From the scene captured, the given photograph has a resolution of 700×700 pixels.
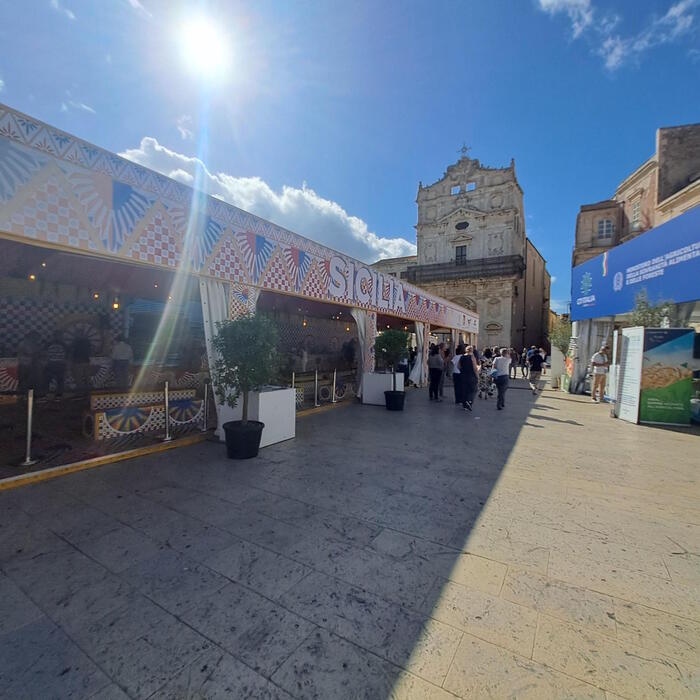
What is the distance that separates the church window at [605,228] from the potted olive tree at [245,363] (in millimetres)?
30288

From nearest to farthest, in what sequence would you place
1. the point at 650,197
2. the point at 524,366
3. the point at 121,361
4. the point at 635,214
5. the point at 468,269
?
the point at 121,361, the point at 650,197, the point at 524,366, the point at 635,214, the point at 468,269

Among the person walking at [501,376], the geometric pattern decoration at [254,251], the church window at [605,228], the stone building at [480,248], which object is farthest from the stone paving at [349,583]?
the church window at [605,228]

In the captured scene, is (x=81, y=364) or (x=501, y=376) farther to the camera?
(x=81, y=364)

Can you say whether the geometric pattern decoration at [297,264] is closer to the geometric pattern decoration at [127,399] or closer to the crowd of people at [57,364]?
the geometric pattern decoration at [127,399]

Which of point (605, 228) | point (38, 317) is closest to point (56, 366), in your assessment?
point (38, 317)

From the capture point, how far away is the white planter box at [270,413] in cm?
509

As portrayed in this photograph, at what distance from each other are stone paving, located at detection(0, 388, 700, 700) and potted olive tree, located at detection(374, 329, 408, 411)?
3931mm

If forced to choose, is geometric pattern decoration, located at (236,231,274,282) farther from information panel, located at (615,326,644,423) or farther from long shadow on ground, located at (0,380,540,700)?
information panel, located at (615,326,644,423)

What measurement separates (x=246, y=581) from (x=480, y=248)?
104 feet

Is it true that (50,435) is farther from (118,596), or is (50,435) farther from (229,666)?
(229,666)

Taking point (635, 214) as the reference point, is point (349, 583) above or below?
below

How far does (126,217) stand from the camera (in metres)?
4.27

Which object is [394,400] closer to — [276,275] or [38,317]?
[276,275]

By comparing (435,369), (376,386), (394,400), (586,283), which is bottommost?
(394,400)
